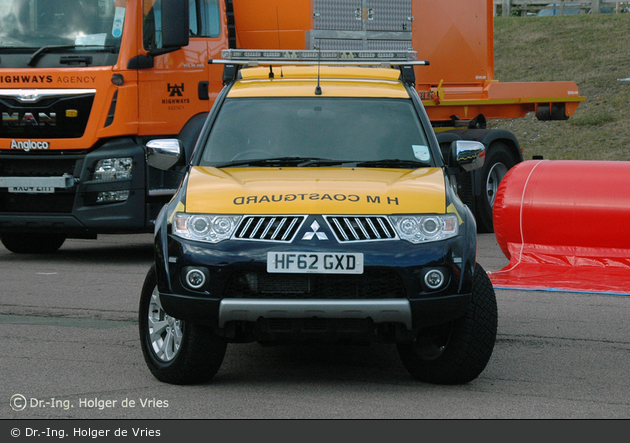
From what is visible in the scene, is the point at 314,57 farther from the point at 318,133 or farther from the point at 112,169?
the point at 112,169

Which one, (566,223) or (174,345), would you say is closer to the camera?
(174,345)

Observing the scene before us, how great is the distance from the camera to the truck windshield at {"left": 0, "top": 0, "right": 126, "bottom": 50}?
10.5 metres

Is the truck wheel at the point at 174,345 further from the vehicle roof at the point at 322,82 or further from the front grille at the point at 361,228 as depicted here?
the vehicle roof at the point at 322,82

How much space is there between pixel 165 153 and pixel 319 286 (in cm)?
174

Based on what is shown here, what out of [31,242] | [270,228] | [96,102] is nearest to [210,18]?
[96,102]

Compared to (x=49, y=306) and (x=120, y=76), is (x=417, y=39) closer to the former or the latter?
(x=120, y=76)

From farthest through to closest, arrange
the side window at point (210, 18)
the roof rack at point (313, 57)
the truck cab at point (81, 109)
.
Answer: the side window at point (210, 18), the truck cab at point (81, 109), the roof rack at point (313, 57)

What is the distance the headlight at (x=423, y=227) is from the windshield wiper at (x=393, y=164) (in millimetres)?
880

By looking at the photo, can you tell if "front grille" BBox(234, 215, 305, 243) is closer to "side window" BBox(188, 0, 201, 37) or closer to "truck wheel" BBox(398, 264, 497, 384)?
"truck wheel" BBox(398, 264, 497, 384)

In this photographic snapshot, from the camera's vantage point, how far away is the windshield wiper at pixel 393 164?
621 centimetres

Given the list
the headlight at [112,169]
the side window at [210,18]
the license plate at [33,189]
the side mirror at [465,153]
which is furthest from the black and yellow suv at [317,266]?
the side window at [210,18]

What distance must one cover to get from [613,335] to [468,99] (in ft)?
24.2

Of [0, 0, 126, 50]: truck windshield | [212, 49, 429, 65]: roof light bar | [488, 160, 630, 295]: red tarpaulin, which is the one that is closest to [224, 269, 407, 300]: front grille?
[212, 49, 429, 65]: roof light bar

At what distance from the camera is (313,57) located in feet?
23.4
